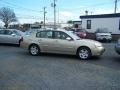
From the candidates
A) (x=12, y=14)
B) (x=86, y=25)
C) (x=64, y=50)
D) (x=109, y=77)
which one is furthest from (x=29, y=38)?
(x=12, y=14)

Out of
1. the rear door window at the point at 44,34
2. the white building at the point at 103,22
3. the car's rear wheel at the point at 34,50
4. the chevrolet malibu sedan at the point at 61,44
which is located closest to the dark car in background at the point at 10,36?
the chevrolet malibu sedan at the point at 61,44

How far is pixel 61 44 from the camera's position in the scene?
11773mm

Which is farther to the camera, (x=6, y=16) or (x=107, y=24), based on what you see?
(x=6, y=16)

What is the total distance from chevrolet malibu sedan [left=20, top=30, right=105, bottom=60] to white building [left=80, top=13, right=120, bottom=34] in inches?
747

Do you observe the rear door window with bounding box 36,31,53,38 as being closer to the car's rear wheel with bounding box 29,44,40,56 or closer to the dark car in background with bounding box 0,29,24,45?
the car's rear wheel with bounding box 29,44,40,56

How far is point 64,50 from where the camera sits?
11805 mm

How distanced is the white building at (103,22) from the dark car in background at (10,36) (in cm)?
1605

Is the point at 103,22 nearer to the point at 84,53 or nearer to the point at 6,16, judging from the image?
the point at 84,53

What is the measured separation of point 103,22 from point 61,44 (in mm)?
20643

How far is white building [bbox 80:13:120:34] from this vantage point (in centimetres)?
2959

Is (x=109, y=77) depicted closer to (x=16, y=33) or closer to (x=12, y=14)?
(x=16, y=33)

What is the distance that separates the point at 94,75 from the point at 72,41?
4.07 metres

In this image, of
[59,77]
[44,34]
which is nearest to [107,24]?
[44,34]

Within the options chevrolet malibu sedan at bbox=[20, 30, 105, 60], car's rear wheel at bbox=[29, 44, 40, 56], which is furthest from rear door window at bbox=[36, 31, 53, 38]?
car's rear wheel at bbox=[29, 44, 40, 56]
